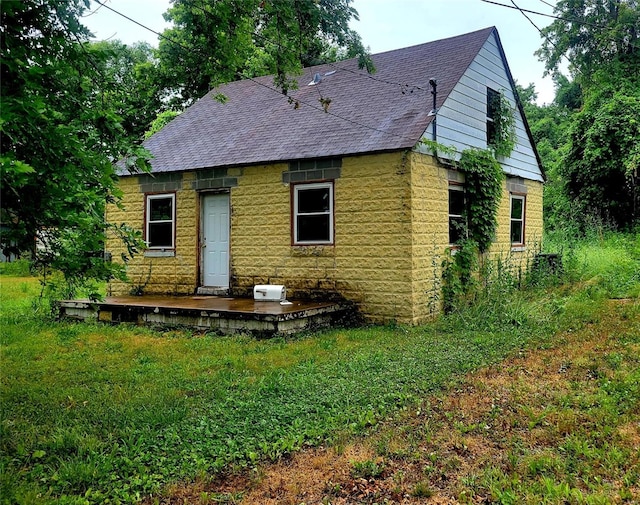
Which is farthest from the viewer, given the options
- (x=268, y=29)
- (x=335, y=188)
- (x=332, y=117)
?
(x=332, y=117)

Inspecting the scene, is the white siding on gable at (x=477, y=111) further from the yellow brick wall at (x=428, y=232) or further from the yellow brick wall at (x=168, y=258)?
the yellow brick wall at (x=168, y=258)

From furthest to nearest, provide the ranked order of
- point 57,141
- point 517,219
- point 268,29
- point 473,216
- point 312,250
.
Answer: point 517,219
point 473,216
point 312,250
point 268,29
point 57,141

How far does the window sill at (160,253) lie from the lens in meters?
12.6

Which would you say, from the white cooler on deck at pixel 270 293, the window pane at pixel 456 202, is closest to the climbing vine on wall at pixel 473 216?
the window pane at pixel 456 202

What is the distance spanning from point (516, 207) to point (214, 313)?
893 cm

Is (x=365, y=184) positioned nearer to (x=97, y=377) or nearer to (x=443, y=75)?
(x=443, y=75)

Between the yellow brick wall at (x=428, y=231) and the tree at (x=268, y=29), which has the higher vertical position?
the tree at (x=268, y=29)

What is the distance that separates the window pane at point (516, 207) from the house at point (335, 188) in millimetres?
71

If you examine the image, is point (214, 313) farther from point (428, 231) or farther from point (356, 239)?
point (428, 231)

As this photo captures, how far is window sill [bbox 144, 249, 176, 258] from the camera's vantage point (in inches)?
495

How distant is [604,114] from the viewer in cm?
2064

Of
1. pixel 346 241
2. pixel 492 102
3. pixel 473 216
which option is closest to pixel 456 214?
pixel 473 216

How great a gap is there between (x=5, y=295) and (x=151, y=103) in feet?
50.0

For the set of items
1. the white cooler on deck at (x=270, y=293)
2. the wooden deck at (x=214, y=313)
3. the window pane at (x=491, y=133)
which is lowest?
the wooden deck at (x=214, y=313)
